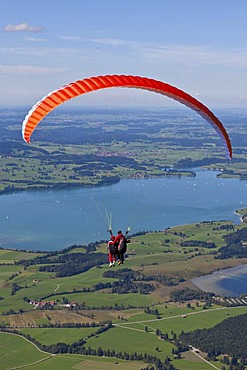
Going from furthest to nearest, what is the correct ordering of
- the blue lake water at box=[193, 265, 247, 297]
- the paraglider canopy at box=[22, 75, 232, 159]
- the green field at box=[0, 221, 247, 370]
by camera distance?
the blue lake water at box=[193, 265, 247, 297] < the green field at box=[0, 221, 247, 370] < the paraglider canopy at box=[22, 75, 232, 159]

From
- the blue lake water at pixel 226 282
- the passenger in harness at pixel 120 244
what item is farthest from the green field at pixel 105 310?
the passenger in harness at pixel 120 244

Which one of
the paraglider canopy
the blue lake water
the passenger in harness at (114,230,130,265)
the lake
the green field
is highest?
the paraglider canopy

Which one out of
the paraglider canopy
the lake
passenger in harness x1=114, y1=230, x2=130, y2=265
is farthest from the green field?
the paraglider canopy

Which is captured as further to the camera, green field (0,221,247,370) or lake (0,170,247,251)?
lake (0,170,247,251)

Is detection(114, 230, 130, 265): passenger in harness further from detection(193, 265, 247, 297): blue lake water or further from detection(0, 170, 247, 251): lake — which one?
detection(0, 170, 247, 251): lake

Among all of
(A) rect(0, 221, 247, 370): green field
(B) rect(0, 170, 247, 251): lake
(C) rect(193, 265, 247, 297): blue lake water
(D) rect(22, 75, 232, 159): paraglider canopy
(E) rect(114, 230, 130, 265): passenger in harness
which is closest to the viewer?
(D) rect(22, 75, 232, 159): paraglider canopy

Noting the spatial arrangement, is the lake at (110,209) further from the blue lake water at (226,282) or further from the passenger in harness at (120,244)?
the passenger in harness at (120,244)

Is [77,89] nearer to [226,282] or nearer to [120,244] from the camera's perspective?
[120,244]

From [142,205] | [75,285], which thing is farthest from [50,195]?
[75,285]

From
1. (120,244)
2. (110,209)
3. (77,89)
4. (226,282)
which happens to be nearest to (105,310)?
(226,282)
